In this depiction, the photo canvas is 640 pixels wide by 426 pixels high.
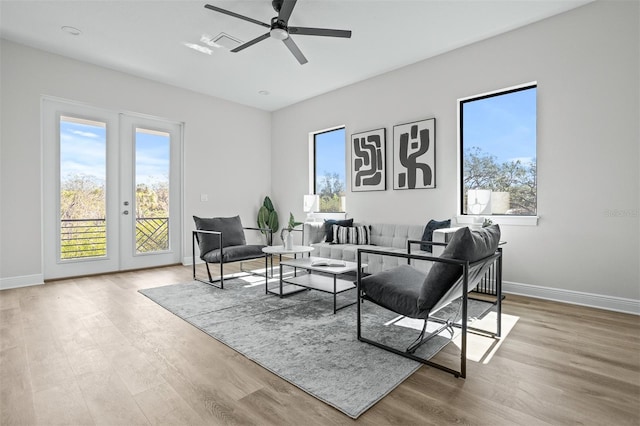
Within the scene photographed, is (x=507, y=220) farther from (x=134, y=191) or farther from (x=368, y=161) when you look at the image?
(x=134, y=191)

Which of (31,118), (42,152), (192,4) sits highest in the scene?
(192,4)

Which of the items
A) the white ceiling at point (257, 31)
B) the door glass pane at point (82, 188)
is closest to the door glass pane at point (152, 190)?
the door glass pane at point (82, 188)

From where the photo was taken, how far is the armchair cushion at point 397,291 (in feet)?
6.65

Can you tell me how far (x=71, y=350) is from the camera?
2268 millimetres

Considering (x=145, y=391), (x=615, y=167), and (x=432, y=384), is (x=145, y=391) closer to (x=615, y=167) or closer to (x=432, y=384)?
(x=432, y=384)

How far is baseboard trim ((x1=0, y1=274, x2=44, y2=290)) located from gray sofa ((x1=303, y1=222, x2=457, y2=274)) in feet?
11.3

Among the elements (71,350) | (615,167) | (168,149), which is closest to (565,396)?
(615,167)

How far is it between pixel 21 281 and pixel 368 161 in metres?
4.85

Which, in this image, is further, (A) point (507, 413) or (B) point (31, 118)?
(B) point (31, 118)

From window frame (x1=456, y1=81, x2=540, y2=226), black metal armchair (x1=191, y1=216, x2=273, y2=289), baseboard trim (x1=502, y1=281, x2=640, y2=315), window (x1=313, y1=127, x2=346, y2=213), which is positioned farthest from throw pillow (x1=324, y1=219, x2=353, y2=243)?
baseboard trim (x1=502, y1=281, x2=640, y2=315)

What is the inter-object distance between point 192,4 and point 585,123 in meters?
4.03

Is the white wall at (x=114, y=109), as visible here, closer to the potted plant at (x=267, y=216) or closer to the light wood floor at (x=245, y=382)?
the potted plant at (x=267, y=216)

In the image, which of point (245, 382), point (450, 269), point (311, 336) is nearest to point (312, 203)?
point (311, 336)

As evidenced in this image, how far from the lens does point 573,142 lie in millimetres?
3305
